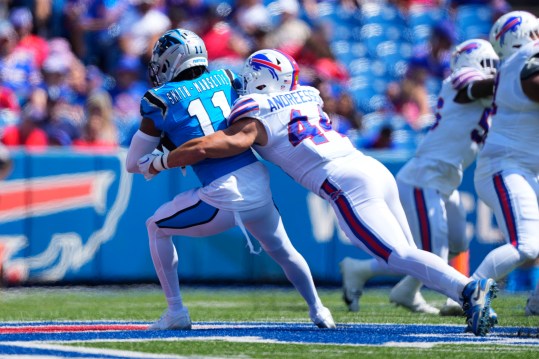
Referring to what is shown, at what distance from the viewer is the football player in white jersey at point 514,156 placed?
6723 mm

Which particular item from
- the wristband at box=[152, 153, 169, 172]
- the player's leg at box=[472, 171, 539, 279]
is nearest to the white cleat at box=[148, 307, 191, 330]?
the wristband at box=[152, 153, 169, 172]

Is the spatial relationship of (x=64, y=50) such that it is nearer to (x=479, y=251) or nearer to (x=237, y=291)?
(x=237, y=291)

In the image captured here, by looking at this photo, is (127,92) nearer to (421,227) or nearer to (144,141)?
(421,227)

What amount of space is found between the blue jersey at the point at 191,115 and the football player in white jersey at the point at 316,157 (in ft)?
0.52

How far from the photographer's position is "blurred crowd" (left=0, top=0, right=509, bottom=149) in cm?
1117

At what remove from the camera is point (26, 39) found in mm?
12266

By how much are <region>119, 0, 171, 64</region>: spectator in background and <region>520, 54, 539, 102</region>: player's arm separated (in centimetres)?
637

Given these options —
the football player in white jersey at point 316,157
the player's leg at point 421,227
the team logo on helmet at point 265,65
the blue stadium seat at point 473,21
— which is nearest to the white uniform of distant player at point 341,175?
the football player in white jersey at point 316,157

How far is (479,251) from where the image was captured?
35.1ft

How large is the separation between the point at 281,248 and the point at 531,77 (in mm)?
1906

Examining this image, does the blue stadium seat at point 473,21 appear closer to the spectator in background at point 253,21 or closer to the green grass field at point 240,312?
the spectator in background at point 253,21

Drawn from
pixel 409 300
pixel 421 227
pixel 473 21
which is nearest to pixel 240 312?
pixel 409 300

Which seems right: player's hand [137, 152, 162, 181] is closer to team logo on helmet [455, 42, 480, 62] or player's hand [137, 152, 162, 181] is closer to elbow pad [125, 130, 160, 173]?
elbow pad [125, 130, 160, 173]

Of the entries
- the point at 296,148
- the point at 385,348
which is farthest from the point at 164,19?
the point at 385,348
